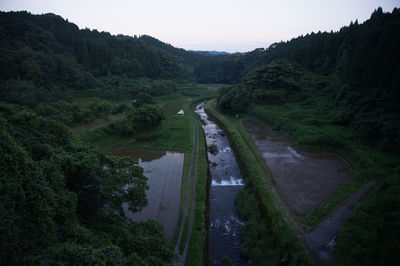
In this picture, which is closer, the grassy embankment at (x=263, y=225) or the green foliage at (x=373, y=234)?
the green foliage at (x=373, y=234)

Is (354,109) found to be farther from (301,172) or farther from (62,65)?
(62,65)

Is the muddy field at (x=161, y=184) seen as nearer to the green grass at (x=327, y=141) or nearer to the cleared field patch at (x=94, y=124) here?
the cleared field patch at (x=94, y=124)

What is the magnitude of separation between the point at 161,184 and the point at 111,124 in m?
15.7

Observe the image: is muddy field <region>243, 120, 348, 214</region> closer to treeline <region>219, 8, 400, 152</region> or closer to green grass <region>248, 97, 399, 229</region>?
green grass <region>248, 97, 399, 229</region>

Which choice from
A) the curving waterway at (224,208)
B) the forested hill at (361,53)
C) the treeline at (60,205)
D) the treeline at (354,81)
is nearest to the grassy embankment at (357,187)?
the treeline at (354,81)

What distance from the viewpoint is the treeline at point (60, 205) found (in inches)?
259

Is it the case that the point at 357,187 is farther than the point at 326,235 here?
Yes

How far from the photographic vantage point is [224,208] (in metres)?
19.5

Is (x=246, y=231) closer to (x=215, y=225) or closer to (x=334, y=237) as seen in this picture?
(x=215, y=225)

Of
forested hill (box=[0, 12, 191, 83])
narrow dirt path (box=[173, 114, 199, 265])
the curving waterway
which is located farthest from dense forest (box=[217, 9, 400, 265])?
forested hill (box=[0, 12, 191, 83])

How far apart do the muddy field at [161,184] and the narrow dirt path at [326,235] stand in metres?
8.35

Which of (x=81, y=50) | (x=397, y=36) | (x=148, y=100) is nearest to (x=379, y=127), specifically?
(x=397, y=36)

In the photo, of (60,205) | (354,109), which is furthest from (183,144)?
(354,109)

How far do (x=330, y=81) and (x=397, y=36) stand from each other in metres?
18.3
